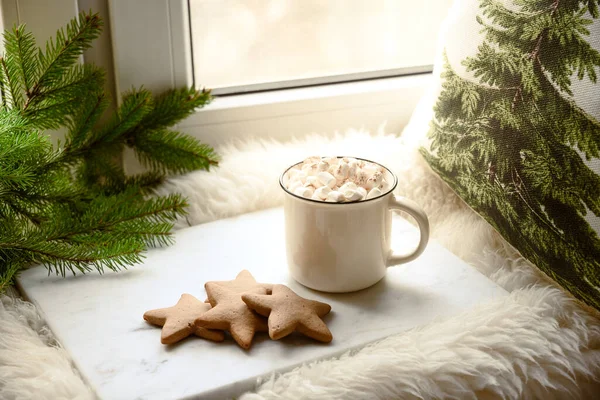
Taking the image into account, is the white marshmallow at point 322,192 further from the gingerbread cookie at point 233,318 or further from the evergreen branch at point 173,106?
the evergreen branch at point 173,106

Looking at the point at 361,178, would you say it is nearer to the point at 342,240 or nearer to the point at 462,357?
the point at 342,240

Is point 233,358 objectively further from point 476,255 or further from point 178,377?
point 476,255

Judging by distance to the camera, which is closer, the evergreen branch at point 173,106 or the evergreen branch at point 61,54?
the evergreen branch at point 61,54

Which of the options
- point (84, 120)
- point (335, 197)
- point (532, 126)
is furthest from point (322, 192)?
point (84, 120)

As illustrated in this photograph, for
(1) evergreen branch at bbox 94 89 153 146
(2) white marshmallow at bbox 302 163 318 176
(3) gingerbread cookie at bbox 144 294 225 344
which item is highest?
(1) evergreen branch at bbox 94 89 153 146

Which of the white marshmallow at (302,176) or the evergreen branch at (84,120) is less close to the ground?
the evergreen branch at (84,120)

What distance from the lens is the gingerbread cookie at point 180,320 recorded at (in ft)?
1.92

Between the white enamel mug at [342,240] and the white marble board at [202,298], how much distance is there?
20 mm

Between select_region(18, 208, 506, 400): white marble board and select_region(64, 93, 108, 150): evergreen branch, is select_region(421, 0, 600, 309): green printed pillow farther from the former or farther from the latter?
select_region(64, 93, 108, 150): evergreen branch

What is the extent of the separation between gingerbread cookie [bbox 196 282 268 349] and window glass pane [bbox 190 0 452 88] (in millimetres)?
438

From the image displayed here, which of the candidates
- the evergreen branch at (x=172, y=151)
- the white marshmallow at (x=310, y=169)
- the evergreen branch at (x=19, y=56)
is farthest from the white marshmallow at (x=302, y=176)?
the evergreen branch at (x=19, y=56)

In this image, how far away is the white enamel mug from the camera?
0.64 metres

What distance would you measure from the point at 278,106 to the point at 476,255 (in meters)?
0.39

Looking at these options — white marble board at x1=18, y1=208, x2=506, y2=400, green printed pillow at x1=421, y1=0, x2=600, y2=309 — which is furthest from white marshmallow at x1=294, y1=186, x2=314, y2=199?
green printed pillow at x1=421, y1=0, x2=600, y2=309
